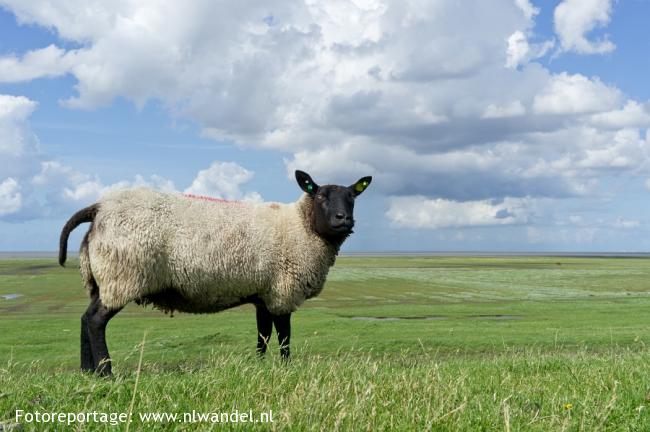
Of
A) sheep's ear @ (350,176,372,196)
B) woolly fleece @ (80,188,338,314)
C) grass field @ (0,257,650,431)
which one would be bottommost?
grass field @ (0,257,650,431)

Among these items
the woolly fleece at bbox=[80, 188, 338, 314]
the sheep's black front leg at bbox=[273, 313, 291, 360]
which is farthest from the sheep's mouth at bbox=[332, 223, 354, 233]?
the sheep's black front leg at bbox=[273, 313, 291, 360]

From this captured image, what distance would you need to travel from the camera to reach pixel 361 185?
1209 cm

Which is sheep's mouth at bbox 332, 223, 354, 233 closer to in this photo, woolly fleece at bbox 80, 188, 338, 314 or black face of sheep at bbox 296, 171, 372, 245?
black face of sheep at bbox 296, 171, 372, 245

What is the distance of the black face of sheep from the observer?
10930mm

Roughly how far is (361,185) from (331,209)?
133 cm

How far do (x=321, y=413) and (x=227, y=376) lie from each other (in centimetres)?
228

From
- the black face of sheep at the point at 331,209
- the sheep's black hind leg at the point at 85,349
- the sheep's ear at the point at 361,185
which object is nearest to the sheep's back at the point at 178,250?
the sheep's black hind leg at the point at 85,349

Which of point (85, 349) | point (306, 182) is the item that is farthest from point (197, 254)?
point (306, 182)

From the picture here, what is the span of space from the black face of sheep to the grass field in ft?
7.25

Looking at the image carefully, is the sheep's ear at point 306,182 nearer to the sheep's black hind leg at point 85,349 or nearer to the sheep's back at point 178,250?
the sheep's back at point 178,250

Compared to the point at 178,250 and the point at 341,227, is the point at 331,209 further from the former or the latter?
the point at 178,250

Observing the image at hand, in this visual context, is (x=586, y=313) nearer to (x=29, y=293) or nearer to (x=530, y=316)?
(x=530, y=316)

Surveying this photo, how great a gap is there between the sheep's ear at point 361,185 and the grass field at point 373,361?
10.3ft

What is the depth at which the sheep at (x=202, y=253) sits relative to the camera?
30.1 ft
